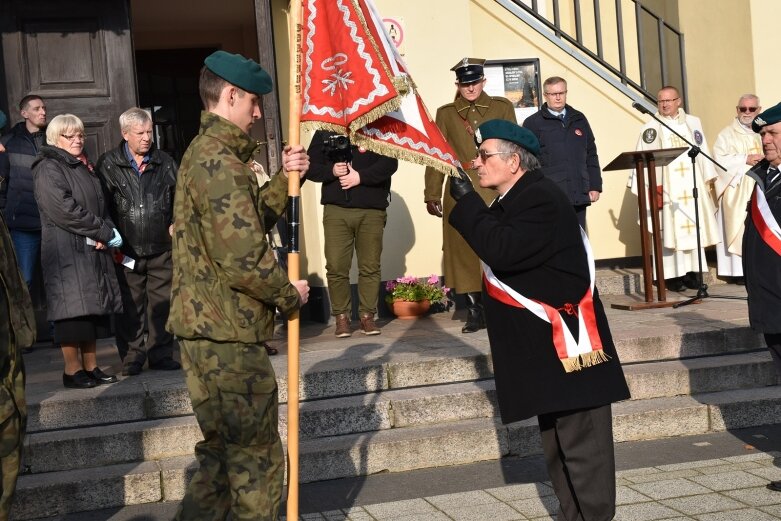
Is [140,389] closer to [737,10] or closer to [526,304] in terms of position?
[526,304]

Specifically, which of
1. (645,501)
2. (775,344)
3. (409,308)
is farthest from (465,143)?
(645,501)

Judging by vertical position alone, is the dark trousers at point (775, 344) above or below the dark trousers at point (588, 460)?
above

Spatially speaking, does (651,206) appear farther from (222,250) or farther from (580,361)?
(222,250)

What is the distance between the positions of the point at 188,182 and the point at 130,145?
12.3ft

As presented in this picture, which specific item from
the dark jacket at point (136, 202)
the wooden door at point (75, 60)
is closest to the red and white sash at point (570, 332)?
the dark jacket at point (136, 202)

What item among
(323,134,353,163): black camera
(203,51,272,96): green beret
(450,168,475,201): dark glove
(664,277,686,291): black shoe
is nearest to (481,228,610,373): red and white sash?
(450,168,475,201): dark glove

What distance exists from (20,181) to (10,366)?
526 centimetres

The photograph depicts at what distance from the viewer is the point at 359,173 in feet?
31.3

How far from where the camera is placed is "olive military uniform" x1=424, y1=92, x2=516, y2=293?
976 centimetres

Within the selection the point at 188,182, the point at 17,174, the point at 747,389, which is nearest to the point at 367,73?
the point at 188,182

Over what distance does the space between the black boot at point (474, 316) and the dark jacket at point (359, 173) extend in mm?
1135

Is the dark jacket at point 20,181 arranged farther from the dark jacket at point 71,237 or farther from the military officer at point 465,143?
the military officer at point 465,143

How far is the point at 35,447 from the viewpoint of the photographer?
6.92 meters

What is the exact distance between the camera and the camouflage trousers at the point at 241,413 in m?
4.66
